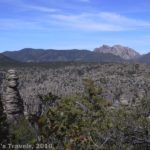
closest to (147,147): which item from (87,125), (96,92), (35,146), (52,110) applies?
(87,125)

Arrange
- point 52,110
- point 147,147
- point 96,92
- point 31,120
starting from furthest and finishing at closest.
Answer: point 31,120, point 96,92, point 52,110, point 147,147

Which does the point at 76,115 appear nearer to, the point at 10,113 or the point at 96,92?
the point at 96,92

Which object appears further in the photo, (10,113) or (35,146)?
(10,113)

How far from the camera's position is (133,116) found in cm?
1967

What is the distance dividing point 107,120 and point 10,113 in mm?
44537

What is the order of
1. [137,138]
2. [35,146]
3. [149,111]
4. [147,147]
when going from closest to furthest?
[137,138], [147,147], [149,111], [35,146]

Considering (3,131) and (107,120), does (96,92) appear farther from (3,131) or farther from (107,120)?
(107,120)

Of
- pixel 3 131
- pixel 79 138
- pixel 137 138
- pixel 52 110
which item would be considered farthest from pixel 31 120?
pixel 137 138

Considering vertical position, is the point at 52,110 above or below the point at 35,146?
above

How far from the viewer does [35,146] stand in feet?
115

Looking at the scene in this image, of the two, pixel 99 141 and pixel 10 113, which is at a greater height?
pixel 99 141

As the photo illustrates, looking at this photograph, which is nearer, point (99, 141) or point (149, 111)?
point (99, 141)

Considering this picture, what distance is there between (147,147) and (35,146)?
17.5 meters

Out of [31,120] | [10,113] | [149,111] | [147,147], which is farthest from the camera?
[10,113]
